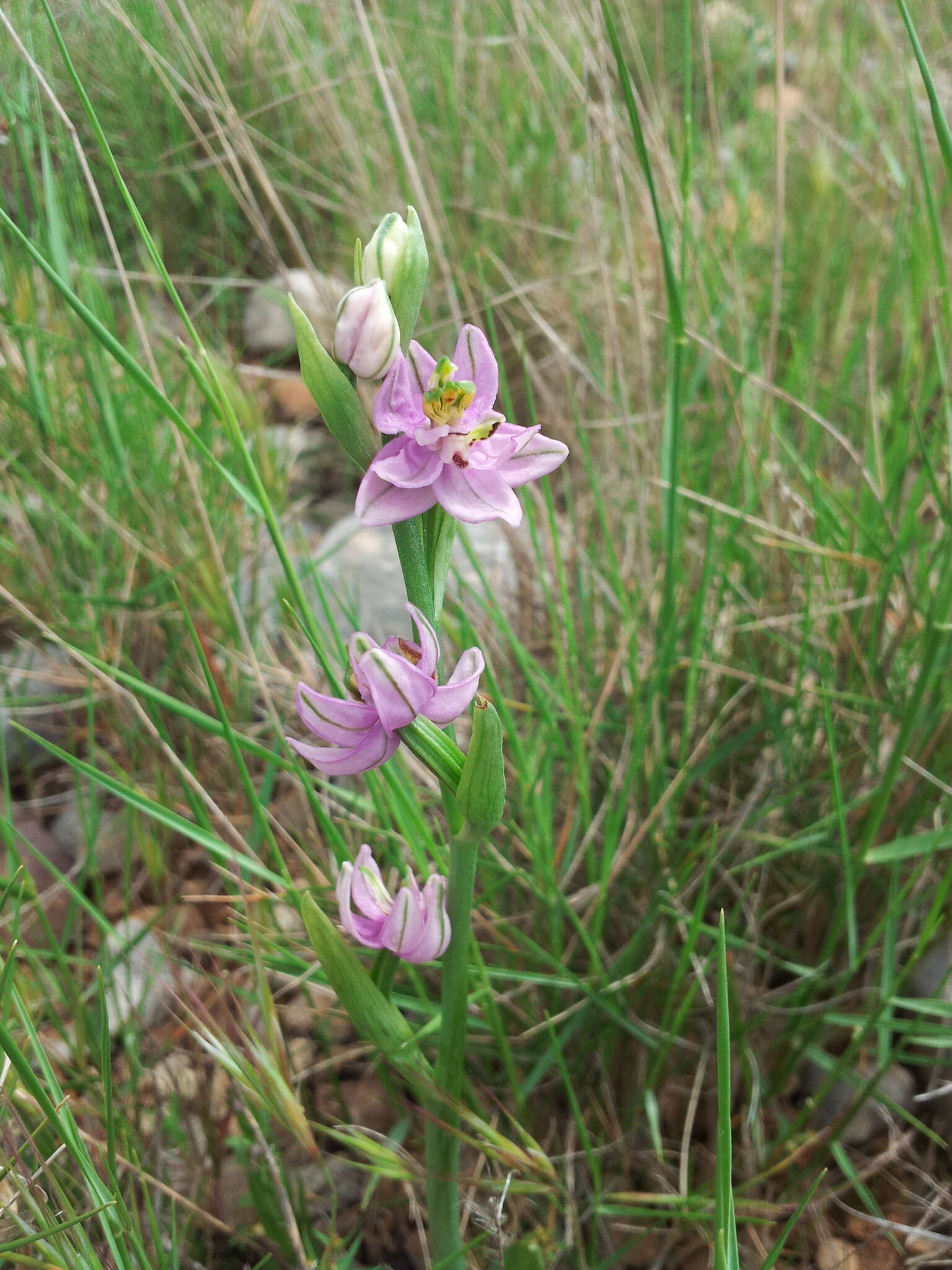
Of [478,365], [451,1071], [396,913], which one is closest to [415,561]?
[478,365]

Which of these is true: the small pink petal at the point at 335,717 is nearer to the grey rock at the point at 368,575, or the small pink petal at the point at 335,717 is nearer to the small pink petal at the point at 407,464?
the small pink petal at the point at 407,464

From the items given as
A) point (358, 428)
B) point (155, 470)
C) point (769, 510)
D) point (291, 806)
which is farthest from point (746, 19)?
point (358, 428)

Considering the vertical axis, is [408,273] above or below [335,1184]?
above

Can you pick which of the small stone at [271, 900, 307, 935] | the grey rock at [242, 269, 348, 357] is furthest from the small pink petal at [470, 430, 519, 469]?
the grey rock at [242, 269, 348, 357]

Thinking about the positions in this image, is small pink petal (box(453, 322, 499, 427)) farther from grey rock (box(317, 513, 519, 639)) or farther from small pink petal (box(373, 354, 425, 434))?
grey rock (box(317, 513, 519, 639))

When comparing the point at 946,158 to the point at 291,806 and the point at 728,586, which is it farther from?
the point at 291,806

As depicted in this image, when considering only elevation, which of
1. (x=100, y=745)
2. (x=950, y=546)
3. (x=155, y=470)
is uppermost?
(x=155, y=470)

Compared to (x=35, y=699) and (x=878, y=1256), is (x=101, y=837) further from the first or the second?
(x=878, y=1256)
